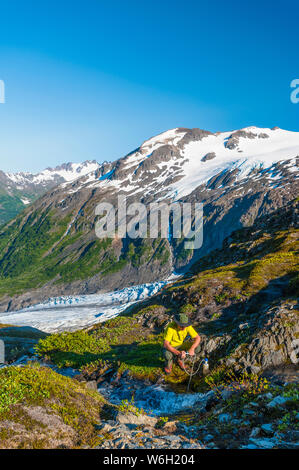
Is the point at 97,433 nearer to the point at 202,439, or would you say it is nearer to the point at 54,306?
the point at 202,439

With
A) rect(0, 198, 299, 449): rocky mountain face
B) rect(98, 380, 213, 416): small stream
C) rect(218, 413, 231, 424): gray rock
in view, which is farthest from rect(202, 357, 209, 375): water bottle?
rect(218, 413, 231, 424): gray rock

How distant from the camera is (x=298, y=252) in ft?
108

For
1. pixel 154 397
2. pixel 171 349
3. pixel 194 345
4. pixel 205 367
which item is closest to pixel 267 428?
pixel 194 345

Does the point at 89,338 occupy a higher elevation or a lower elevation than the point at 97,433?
lower

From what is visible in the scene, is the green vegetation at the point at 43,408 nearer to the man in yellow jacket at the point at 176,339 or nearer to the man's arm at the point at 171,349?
the man's arm at the point at 171,349

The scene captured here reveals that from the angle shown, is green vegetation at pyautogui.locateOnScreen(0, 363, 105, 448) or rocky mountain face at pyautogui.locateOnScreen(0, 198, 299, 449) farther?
rocky mountain face at pyautogui.locateOnScreen(0, 198, 299, 449)

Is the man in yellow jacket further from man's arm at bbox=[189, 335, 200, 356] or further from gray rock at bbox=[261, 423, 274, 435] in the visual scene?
gray rock at bbox=[261, 423, 274, 435]

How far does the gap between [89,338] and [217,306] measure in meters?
10.7

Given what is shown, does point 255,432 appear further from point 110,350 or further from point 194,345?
point 110,350

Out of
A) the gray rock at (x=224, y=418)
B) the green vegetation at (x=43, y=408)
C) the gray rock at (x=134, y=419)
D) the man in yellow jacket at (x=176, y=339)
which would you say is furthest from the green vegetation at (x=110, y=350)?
the green vegetation at (x=43, y=408)

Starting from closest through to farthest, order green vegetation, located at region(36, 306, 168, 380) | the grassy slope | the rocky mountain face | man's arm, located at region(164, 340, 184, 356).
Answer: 1. the rocky mountain face
2. man's arm, located at region(164, 340, 184, 356)
3. green vegetation, located at region(36, 306, 168, 380)
4. the grassy slope

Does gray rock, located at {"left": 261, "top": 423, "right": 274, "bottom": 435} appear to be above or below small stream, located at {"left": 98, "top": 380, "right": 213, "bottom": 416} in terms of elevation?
above
